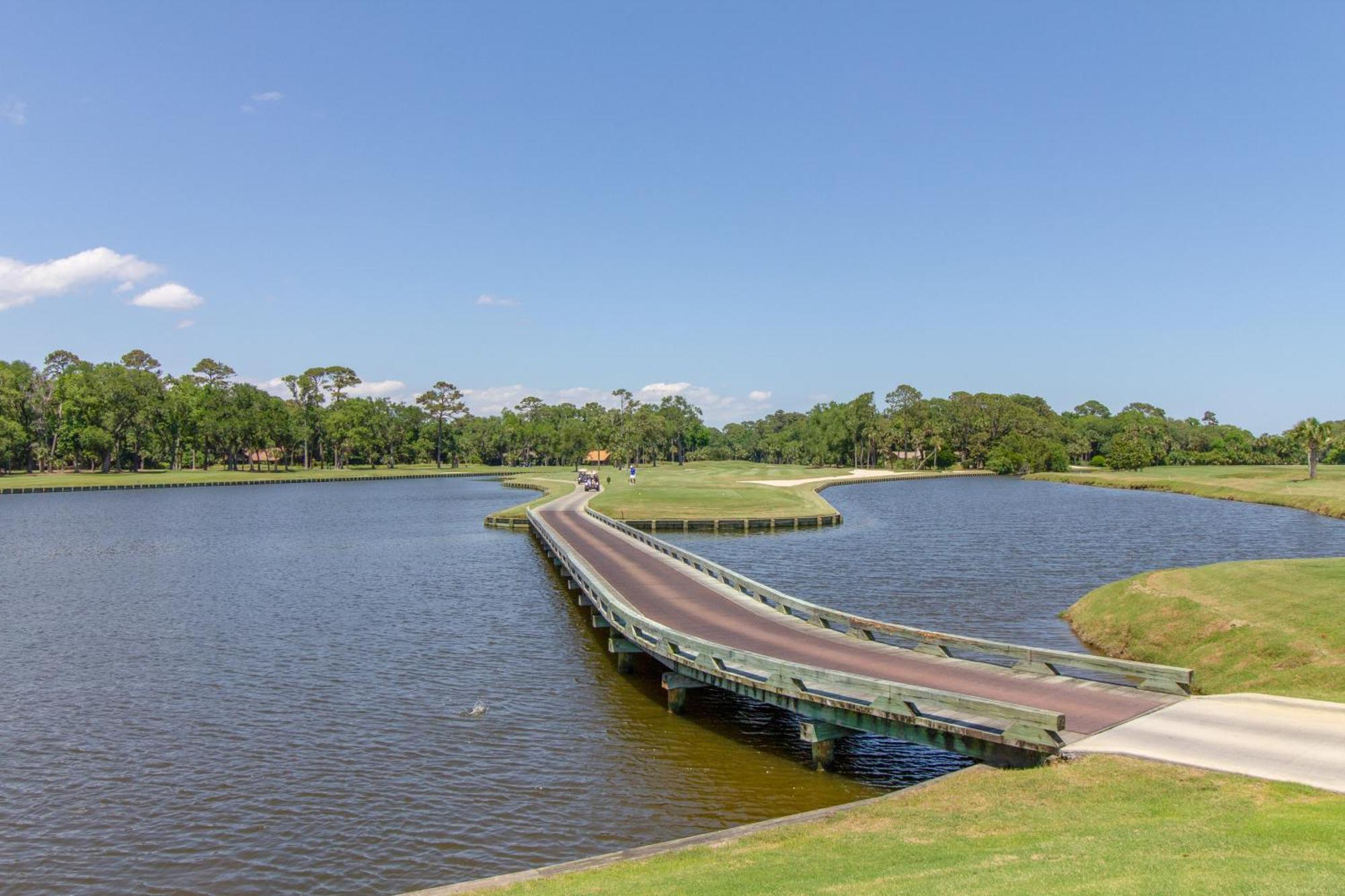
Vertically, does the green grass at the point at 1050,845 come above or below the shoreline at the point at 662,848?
above

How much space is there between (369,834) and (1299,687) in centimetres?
2023

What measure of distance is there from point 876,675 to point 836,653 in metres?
2.47

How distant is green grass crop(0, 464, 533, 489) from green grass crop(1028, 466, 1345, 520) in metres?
134

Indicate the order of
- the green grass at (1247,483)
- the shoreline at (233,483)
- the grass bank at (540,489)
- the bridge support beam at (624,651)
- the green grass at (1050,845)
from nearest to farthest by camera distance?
1. the green grass at (1050,845)
2. the bridge support beam at (624,651)
3. the grass bank at (540,489)
4. the green grass at (1247,483)
5. the shoreline at (233,483)

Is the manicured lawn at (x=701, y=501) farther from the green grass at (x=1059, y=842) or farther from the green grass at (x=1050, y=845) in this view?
the green grass at (x=1050, y=845)

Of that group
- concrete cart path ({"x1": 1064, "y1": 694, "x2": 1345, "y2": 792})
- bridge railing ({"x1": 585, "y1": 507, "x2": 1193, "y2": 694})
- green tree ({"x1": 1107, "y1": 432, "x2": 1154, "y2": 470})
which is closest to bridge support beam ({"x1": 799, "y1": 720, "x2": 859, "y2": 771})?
bridge railing ({"x1": 585, "y1": 507, "x2": 1193, "y2": 694})

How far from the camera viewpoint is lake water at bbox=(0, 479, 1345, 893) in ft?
54.2

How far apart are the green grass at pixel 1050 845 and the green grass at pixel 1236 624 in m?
8.09

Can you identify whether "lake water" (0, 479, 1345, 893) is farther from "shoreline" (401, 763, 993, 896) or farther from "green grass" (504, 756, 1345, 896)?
"green grass" (504, 756, 1345, 896)

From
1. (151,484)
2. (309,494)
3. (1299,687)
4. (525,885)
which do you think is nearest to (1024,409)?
(309,494)

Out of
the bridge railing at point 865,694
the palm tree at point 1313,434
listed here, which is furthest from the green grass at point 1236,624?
the palm tree at point 1313,434

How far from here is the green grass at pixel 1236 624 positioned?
71.0 ft

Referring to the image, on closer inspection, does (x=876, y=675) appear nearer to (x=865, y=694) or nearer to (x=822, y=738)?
(x=865, y=694)

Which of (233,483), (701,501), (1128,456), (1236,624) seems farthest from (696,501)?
(1128,456)
